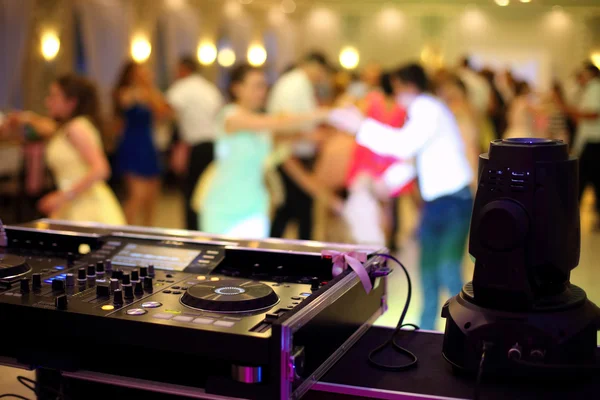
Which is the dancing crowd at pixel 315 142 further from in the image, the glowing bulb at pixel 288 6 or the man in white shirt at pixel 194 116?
the glowing bulb at pixel 288 6

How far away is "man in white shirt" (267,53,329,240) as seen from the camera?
15.6ft

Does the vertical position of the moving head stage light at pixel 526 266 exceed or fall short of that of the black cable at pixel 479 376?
it exceeds it

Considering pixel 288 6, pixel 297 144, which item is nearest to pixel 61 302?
pixel 297 144

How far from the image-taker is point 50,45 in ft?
23.6

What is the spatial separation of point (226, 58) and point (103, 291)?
240 inches

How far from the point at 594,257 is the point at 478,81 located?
1.66 metres

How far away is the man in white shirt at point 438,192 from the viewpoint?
3238mm

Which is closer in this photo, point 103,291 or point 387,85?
point 103,291

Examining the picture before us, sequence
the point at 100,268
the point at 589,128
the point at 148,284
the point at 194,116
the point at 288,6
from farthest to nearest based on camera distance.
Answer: the point at 288,6, the point at 589,128, the point at 194,116, the point at 100,268, the point at 148,284

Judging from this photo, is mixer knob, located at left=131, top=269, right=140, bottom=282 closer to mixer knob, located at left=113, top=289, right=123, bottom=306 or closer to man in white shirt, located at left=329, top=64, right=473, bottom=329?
mixer knob, located at left=113, top=289, right=123, bottom=306

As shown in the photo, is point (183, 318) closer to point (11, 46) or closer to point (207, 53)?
point (11, 46)

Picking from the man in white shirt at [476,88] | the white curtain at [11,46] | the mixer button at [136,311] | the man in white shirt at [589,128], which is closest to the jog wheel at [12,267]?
the mixer button at [136,311]

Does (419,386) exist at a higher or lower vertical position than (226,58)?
lower

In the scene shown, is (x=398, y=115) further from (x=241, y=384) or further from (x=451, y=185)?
(x=241, y=384)
